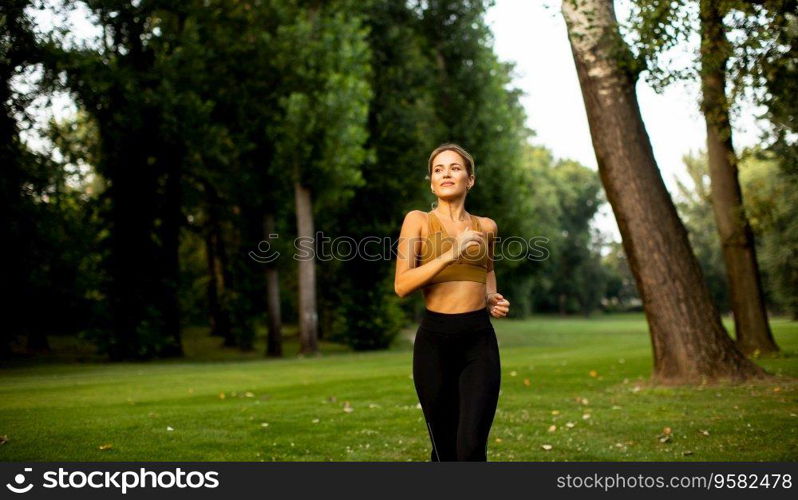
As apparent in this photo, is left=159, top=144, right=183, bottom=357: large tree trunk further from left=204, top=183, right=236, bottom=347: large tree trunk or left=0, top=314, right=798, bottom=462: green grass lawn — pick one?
left=0, top=314, right=798, bottom=462: green grass lawn

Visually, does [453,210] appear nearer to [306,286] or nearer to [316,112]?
[316,112]

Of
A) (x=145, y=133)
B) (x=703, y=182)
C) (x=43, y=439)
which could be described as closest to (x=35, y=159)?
(x=145, y=133)

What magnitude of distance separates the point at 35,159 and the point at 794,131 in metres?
19.0

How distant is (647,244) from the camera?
13.3 meters

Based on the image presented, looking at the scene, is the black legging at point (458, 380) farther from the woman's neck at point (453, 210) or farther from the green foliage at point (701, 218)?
the green foliage at point (701, 218)

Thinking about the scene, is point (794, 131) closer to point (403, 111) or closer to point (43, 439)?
point (43, 439)

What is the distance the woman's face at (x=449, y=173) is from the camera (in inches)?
201

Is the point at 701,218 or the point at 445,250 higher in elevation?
the point at 701,218

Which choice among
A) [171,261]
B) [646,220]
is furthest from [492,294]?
[171,261]

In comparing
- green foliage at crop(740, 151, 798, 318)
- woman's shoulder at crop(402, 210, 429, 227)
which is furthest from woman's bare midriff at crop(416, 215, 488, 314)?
green foliage at crop(740, 151, 798, 318)

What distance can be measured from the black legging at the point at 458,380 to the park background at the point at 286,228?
361 centimetres

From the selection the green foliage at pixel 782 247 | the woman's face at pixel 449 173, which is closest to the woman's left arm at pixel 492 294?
the woman's face at pixel 449 173

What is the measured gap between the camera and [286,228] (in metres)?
35.3

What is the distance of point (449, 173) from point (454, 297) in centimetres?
81
